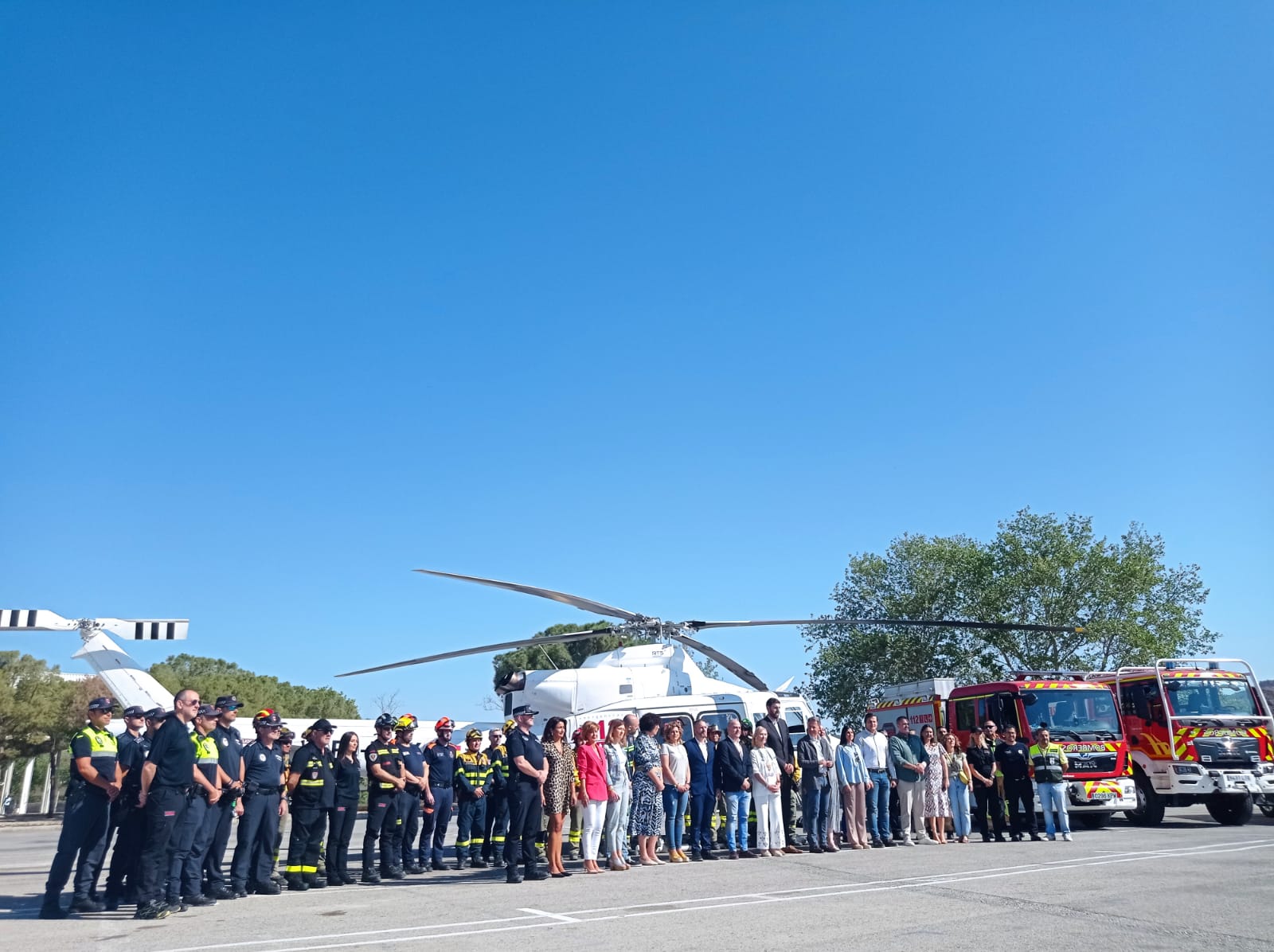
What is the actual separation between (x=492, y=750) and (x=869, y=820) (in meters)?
6.46

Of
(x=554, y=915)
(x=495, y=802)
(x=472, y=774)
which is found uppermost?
(x=472, y=774)

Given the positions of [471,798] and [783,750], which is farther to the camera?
[783,750]

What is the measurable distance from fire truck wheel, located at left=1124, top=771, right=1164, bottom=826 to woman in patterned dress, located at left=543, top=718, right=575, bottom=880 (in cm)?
1119

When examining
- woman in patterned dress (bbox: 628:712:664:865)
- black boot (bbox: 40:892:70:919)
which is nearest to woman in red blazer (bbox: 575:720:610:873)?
woman in patterned dress (bbox: 628:712:664:865)

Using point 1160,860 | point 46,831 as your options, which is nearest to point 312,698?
point 46,831

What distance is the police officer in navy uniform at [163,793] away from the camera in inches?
304

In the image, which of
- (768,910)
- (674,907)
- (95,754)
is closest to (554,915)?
(674,907)

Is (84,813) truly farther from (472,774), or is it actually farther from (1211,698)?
(1211,698)

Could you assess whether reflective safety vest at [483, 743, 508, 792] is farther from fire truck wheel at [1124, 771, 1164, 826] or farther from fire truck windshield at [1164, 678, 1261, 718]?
fire truck windshield at [1164, 678, 1261, 718]

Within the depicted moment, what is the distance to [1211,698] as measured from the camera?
16.8 m

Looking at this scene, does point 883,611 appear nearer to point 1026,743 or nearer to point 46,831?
point 1026,743

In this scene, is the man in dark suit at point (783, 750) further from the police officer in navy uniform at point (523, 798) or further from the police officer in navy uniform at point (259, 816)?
the police officer in navy uniform at point (259, 816)

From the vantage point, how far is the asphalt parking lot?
6.39 m

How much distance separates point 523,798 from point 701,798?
2884mm
